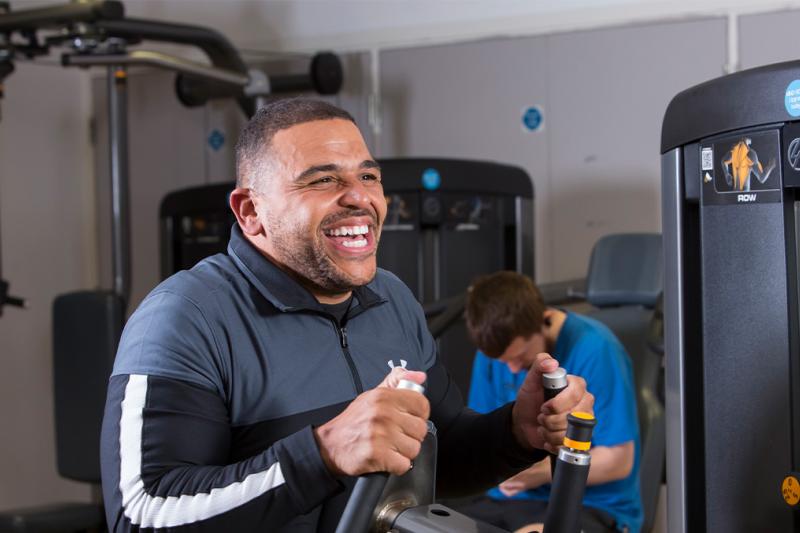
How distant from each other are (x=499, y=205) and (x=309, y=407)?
220cm

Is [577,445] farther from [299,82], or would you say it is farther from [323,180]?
[299,82]

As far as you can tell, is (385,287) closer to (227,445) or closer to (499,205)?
(227,445)

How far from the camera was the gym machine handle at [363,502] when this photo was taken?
2.88ft

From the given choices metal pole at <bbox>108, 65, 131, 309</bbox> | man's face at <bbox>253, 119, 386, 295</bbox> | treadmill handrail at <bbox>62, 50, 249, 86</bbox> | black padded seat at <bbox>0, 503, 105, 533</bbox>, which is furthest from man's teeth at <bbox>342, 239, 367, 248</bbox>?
metal pole at <bbox>108, 65, 131, 309</bbox>

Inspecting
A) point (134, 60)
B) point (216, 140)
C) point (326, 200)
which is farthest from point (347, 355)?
point (216, 140)

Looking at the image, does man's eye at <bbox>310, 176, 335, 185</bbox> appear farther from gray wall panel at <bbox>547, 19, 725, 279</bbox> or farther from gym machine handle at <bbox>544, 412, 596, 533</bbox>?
gray wall panel at <bbox>547, 19, 725, 279</bbox>

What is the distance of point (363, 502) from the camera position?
89 cm

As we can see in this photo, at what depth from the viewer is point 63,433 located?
105 inches

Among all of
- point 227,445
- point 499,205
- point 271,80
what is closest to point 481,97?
point 499,205

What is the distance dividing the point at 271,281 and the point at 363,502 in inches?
16.3

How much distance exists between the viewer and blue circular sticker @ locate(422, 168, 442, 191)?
10.4 feet

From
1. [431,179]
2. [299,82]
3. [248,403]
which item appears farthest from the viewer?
[299,82]

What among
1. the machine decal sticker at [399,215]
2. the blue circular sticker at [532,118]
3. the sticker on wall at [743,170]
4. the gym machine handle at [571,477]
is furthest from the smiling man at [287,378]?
the blue circular sticker at [532,118]

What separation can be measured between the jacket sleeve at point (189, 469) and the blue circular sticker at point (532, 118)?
2.54m
